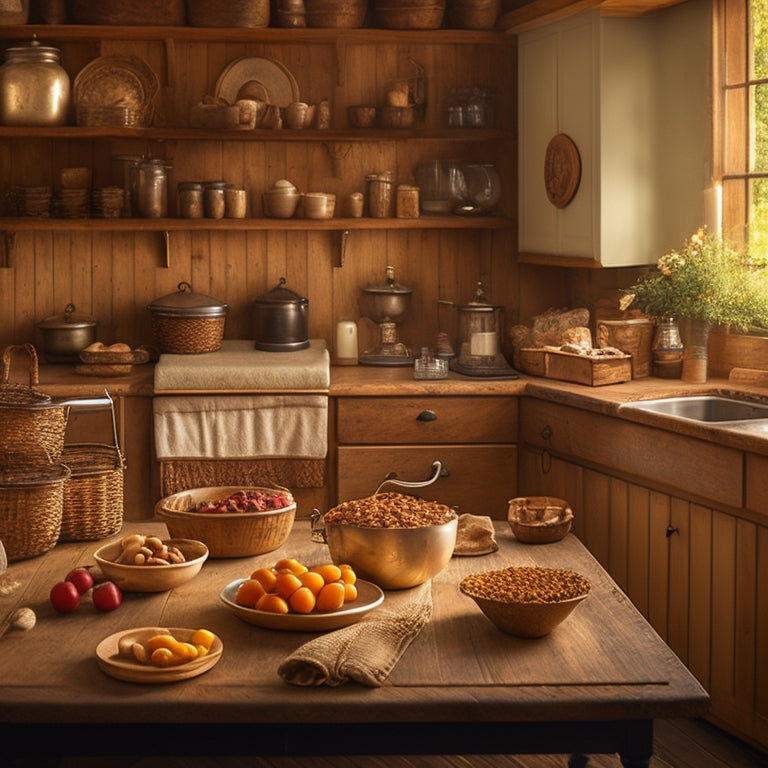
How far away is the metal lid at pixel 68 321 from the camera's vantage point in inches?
183

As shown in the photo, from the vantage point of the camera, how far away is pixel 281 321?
183 inches

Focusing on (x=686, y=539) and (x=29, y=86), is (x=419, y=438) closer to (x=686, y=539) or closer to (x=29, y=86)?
(x=686, y=539)

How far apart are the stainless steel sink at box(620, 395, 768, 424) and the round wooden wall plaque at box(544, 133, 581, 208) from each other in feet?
3.15

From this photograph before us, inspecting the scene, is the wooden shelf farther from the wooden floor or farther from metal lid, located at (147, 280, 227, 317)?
the wooden floor

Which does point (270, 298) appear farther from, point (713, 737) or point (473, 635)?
point (473, 635)

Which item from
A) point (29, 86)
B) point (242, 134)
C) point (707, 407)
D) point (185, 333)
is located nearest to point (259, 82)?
point (242, 134)

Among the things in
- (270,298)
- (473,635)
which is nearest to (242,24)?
(270,298)

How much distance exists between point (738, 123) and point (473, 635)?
267 cm

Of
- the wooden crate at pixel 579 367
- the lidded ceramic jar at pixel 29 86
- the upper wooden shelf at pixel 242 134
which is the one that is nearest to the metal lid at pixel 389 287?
the upper wooden shelf at pixel 242 134

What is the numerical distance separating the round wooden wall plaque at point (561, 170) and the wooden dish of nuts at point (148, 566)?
8.27 feet

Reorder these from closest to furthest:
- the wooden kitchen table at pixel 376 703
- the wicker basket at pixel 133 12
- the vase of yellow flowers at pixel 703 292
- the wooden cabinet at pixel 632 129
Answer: the wooden kitchen table at pixel 376 703 < the vase of yellow flowers at pixel 703 292 < the wooden cabinet at pixel 632 129 < the wicker basket at pixel 133 12

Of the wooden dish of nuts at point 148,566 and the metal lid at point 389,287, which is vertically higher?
the metal lid at point 389,287

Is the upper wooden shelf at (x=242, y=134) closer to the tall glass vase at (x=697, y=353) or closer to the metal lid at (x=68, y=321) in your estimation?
the metal lid at (x=68, y=321)

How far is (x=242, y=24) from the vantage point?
4625 mm
